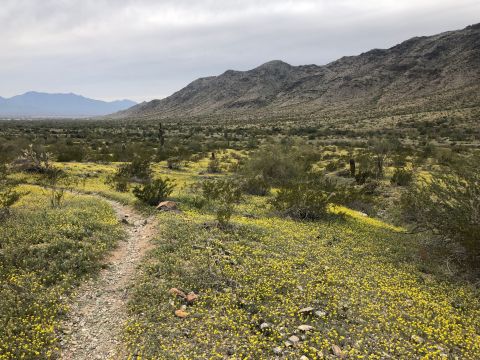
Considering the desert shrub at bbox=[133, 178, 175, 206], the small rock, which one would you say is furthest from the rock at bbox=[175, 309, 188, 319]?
the desert shrub at bbox=[133, 178, 175, 206]

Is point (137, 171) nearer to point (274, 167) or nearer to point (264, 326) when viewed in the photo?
point (274, 167)

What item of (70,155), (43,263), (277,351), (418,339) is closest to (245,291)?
(277,351)

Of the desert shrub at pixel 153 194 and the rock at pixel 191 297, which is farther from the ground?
the desert shrub at pixel 153 194

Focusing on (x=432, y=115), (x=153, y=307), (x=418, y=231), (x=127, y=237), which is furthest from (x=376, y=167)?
(x=432, y=115)

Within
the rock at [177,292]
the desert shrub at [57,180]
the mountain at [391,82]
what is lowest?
the rock at [177,292]

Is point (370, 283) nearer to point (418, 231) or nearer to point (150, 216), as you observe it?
point (418, 231)

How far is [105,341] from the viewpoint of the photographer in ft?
24.4

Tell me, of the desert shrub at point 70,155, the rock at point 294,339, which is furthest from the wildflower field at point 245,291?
the desert shrub at point 70,155

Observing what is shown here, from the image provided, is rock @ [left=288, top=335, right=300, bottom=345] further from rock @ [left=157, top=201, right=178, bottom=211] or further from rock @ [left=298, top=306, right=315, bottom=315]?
rock @ [left=157, top=201, right=178, bottom=211]

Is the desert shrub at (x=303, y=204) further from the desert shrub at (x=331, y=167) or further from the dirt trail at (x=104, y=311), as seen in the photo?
the desert shrub at (x=331, y=167)

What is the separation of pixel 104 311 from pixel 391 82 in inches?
5418

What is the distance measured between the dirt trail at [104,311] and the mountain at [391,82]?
286ft

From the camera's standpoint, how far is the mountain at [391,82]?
103 meters

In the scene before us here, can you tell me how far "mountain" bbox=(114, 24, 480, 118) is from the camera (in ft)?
339
